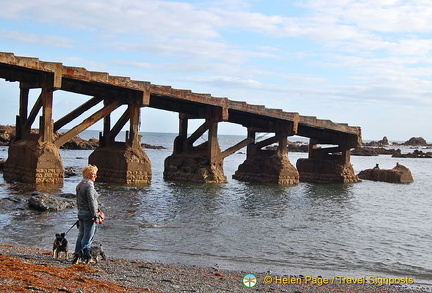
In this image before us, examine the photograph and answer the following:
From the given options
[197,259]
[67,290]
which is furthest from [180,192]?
[67,290]

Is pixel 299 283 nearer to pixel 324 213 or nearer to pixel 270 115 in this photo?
pixel 324 213

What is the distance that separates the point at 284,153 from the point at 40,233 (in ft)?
60.2

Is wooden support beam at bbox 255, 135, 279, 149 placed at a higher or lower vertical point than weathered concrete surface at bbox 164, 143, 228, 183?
higher

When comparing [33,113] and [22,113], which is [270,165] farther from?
[22,113]

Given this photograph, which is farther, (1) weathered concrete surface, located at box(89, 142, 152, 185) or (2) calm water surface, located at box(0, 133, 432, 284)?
(1) weathered concrete surface, located at box(89, 142, 152, 185)

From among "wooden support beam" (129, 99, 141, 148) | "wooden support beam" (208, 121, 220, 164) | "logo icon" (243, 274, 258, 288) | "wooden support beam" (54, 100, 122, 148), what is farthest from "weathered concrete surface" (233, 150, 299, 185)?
"logo icon" (243, 274, 258, 288)

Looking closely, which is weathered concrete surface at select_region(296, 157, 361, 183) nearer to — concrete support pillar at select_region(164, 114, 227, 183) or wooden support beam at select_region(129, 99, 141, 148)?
concrete support pillar at select_region(164, 114, 227, 183)

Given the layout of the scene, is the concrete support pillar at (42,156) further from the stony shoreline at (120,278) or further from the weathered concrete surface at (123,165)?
the stony shoreline at (120,278)

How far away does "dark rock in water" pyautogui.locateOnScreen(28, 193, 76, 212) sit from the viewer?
13.3 metres

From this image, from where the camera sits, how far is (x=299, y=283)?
27.0 ft

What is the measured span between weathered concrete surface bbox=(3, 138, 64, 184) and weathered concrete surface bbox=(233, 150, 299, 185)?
1244cm

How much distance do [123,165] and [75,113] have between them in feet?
9.34

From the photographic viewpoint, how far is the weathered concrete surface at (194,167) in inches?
953

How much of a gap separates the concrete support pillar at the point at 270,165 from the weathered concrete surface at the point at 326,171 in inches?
167
